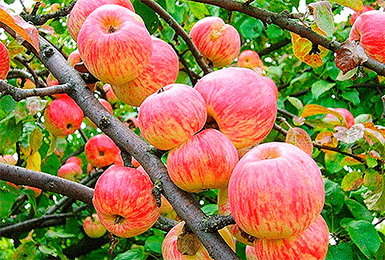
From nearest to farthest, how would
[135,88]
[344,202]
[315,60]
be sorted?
[135,88]
[315,60]
[344,202]

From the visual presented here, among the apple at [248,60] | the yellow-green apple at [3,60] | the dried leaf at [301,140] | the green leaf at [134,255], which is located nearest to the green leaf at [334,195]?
the dried leaf at [301,140]

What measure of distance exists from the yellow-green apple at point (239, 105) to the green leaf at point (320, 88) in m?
1.40

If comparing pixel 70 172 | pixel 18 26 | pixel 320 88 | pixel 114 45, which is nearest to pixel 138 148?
pixel 114 45

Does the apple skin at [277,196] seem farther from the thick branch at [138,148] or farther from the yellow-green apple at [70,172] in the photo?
the yellow-green apple at [70,172]

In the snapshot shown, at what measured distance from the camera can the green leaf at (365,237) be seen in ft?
4.99

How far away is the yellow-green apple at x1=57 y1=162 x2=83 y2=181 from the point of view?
257 cm

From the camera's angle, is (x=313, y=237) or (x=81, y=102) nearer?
(x=313, y=237)

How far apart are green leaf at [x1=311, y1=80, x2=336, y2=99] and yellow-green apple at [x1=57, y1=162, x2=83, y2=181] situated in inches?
53.2

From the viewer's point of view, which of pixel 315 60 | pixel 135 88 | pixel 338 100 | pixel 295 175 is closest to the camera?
pixel 295 175

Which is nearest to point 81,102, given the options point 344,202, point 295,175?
point 295,175

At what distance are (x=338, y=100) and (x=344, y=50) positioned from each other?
1455 mm

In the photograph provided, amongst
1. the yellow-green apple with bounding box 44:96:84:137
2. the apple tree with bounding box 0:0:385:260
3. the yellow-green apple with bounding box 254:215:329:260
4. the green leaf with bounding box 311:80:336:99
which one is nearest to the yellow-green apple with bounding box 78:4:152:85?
the apple tree with bounding box 0:0:385:260

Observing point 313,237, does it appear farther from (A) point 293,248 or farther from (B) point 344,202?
(B) point 344,202

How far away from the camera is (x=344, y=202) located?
1756mm
